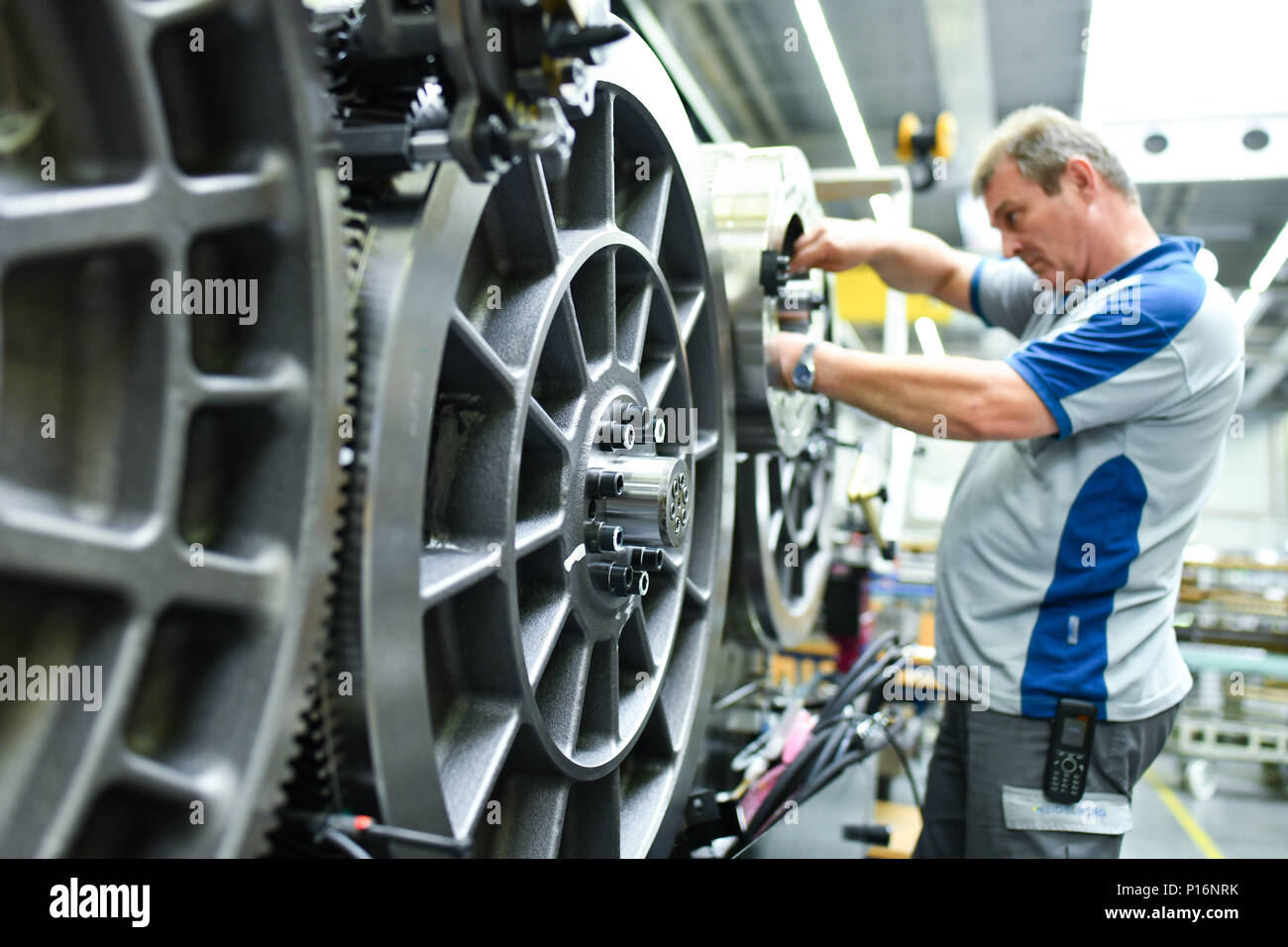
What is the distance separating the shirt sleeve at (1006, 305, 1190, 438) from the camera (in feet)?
4.88

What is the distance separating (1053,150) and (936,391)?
542mm

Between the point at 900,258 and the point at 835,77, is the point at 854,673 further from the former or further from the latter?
the point at 835,77

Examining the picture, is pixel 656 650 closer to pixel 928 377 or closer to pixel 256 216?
pixel 928 377

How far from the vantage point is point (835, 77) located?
4777mm

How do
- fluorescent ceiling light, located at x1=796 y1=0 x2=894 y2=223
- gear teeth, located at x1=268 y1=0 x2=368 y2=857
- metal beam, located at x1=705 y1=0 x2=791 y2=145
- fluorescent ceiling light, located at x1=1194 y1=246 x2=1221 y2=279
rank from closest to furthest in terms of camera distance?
gear teeth, located at x1=268 y1=0 x2=368 y2=857, fluorescent ceiling light, located at x1=1194 y1=246 x2=1221 y2=279, fluorescent ceiling light, located at x1=796 y1=0 x2=894 y2=223, metal beam, located at x1=705 y1=0 x2=791 y2=145

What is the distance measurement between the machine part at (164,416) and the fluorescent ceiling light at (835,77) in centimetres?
214

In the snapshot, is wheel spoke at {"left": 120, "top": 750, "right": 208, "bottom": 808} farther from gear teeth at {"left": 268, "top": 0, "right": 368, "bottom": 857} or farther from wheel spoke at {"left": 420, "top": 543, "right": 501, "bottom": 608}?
wheel spoke at {"left": 420, "top": 543, "right": 501, "bottom": 608}

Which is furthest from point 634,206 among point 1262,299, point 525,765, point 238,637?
point 1262,299

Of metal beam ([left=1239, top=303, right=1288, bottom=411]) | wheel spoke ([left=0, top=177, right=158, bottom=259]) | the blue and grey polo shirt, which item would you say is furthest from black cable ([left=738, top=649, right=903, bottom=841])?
metal beam ([left=1239, top=303, right=1288, bottom=411])

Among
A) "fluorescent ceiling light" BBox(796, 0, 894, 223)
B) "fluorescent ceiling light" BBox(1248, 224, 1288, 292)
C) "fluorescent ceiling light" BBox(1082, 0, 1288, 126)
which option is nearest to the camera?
"fluorescent ceiling light" BBox(1082, 0, 1288, 126)

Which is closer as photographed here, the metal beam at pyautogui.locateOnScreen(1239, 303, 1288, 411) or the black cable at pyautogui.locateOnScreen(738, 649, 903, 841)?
the black cable at pyautogui.locateOnScreen(738, 649, 903, 841)

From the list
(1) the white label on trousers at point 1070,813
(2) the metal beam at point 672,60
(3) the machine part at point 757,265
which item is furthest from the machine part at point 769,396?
(2) the metal beam at point 672,60

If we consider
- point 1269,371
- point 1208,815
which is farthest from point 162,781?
point 1269,371

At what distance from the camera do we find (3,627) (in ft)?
1.69
